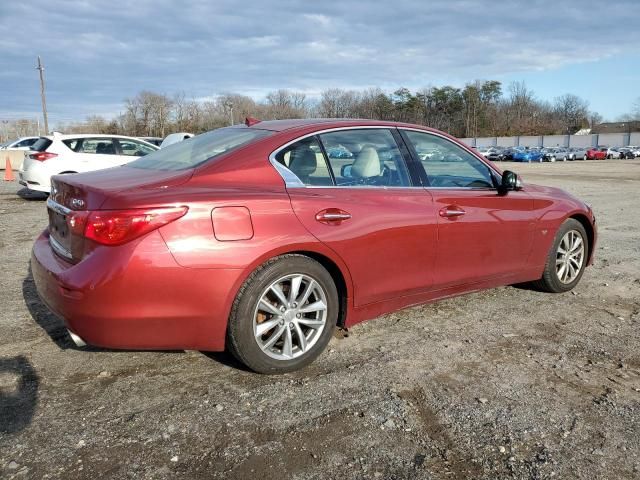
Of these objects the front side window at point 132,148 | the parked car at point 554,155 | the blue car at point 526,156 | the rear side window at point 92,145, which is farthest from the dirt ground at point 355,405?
the parked car at point 554,155

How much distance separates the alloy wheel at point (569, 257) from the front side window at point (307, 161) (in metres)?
2.59

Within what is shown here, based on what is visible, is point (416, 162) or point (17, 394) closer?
point (17, 394)

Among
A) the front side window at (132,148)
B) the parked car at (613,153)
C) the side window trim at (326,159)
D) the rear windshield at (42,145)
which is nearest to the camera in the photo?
the side window trim at (326,159)

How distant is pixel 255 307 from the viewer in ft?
10.1

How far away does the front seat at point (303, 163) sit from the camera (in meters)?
3.41

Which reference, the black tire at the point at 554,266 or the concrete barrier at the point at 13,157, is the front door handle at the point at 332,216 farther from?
the concrete barrier at the point at 13,157

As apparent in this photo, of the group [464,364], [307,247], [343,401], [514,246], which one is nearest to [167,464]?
[343,401]

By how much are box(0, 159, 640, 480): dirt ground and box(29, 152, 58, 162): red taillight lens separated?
8.28m

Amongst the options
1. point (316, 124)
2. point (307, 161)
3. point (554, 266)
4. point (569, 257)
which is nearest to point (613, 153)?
point (569, 257)

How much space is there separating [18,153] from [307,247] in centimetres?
2684

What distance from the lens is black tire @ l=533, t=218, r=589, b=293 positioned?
483 centimetres

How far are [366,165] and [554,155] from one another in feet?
203

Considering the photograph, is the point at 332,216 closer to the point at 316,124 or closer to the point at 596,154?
the point at 316,124

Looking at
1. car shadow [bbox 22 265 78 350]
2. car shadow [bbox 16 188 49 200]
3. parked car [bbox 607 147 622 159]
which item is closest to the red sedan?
car shadow [bbox 22 265 78 350]
